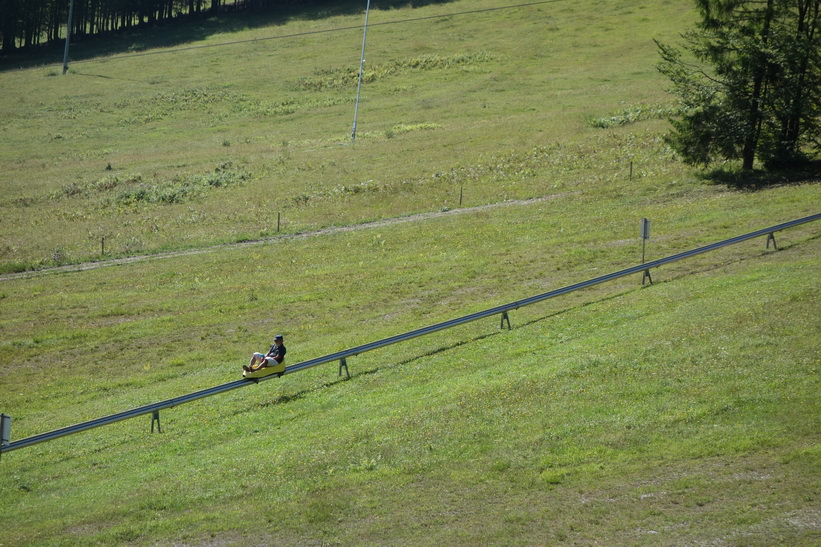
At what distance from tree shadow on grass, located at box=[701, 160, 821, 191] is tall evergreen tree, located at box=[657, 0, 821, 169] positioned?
618 millimetres

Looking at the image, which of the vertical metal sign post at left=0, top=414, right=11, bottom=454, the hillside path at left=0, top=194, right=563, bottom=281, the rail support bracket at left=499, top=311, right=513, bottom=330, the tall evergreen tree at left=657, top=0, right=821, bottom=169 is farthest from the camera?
the hillside path at left=0, top=194, right=563, bottom=281

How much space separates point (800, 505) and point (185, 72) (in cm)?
9314

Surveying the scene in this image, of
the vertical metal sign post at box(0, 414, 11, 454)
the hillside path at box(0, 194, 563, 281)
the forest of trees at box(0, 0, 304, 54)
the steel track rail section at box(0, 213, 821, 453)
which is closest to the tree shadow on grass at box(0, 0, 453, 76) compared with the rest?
the forest of trees at box(0, 0, 304, 54)

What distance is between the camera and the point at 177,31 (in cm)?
11606

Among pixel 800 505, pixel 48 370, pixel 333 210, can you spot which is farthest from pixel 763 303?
pixel 333 210

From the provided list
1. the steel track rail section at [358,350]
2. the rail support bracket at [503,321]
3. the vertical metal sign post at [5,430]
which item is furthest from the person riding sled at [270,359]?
the rail support bracket at [503,321]

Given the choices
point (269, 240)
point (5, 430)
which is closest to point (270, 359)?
point (5, 430)

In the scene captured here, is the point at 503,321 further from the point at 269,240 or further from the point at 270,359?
the point at 269,240

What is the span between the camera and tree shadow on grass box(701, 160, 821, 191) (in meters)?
37.7

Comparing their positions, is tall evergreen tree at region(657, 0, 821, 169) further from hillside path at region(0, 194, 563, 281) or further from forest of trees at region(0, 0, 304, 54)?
forest of trees at region(0, 0, 304, 54)

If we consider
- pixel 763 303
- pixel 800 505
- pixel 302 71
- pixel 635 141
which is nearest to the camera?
pixel 800 505

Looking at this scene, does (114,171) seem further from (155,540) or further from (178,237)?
(155,540)

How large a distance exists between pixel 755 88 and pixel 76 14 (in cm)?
10621

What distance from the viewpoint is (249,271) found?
115 feet
